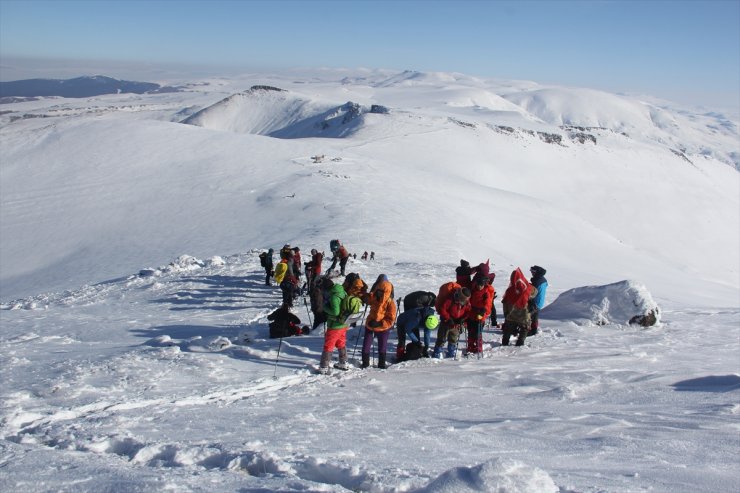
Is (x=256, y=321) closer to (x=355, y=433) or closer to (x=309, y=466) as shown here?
(x=355, y=433)

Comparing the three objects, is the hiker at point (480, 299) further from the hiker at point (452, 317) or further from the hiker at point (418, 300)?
the hiker at point (418, 300)

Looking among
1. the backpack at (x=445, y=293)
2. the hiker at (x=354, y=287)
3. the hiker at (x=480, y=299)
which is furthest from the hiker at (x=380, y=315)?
the hiker at (x=480, y=299)

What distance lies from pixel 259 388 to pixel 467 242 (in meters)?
19.6

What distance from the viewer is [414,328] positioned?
33.7ft

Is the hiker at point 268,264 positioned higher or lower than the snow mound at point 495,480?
lower

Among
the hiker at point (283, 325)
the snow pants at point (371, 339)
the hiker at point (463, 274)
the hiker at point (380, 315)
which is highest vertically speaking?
the hiker at point (463, 274)

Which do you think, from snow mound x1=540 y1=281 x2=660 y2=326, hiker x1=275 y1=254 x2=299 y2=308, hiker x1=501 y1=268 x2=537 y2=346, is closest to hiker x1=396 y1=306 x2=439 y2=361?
hiker x1=501 y1=268 x2=537 y2=346

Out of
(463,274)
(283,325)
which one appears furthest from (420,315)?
(283,325)

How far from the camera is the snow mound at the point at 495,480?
415cm

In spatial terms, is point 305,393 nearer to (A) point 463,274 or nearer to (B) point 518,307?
(A) point 463,274

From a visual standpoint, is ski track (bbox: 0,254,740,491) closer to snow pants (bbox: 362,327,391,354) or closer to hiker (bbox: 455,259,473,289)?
snow pants (bbox: 362,327,391,354)

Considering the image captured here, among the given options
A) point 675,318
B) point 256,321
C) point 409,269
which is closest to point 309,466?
point 256,321

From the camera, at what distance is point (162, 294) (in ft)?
56.5

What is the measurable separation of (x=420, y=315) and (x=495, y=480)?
19.5ft
